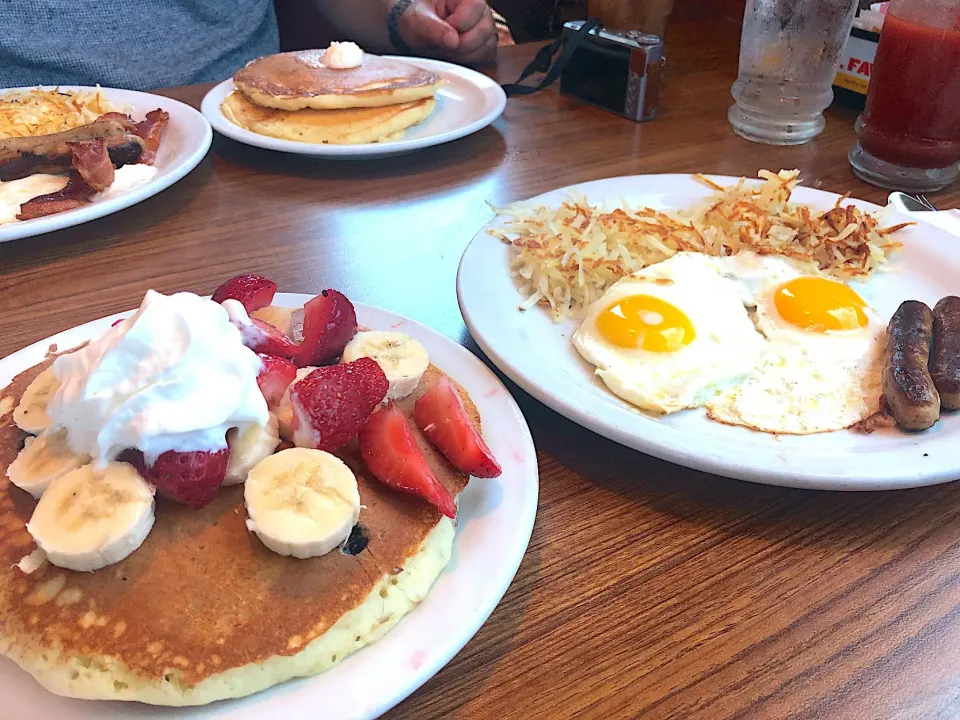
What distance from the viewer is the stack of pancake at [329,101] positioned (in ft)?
6.96

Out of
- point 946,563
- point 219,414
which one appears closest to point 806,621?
point 946,563

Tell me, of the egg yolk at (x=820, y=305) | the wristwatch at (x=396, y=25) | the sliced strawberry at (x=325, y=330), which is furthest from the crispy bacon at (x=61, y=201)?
the wristwatch at (x=396, y=25)

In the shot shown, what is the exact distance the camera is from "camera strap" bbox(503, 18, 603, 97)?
99.2 inches

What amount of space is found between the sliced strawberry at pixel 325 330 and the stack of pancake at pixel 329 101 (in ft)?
3.79

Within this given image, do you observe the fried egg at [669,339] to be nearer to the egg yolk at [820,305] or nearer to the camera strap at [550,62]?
the egg yolk at [820,305]

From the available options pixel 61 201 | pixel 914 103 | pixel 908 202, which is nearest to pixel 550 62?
pixel 914 103

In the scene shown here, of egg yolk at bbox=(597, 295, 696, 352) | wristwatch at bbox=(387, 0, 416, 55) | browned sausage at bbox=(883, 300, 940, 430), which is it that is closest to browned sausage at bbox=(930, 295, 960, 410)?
browned sausage at bbox=(883, 300, 940, 430)

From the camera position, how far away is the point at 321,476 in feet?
2.72

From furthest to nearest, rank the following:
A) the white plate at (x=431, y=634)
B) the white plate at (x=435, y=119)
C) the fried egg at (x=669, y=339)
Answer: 1. the white plate at (x=435, y=119)
2. the fried egg at (x=669, y=339)
3. the white plate at (x=431, y=634)

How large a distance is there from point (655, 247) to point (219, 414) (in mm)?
1076

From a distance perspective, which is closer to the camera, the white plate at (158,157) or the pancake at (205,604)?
the pancake at (205,604)

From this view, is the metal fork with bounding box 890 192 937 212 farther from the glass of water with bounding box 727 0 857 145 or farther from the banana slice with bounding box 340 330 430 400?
the banana slice with bounding box 340 330 430 400

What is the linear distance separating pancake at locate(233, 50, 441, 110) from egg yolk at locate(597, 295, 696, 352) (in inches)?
48.9

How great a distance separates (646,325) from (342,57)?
1.60m
